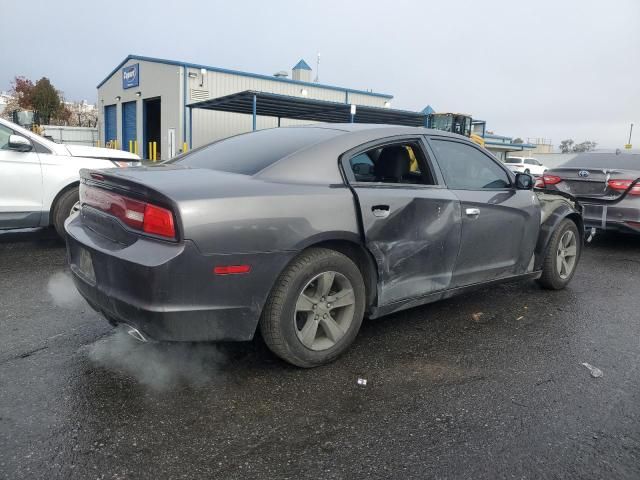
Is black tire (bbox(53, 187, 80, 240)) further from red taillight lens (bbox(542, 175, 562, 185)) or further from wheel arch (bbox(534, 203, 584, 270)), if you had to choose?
red taillight lens (bbox(542, 175, 562, 185))

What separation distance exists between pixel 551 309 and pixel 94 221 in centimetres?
366

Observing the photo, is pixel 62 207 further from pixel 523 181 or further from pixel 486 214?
pixel 523 181

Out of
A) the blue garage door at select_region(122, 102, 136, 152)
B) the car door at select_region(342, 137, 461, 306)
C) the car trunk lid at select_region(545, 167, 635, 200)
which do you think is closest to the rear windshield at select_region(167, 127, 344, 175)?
the car door at select_region(342, 137, 461, 306)

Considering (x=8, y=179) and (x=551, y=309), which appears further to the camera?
(x=8, y=179)

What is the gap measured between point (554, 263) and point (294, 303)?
2983 millimetres

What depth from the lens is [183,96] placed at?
973 inches

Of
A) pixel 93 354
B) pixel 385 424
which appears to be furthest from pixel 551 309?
pixel 93 354

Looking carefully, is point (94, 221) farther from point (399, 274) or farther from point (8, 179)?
point (8, 179)

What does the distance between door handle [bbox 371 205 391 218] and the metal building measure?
17516 millimetres

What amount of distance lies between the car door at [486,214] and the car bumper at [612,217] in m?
3.14

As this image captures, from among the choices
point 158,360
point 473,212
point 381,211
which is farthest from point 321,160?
point 158,360

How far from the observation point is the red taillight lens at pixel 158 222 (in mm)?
2480

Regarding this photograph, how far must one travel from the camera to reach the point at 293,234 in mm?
2736

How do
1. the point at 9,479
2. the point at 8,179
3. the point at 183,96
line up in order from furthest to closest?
the point at 183,96 < the point at 8,179 < the point at 9,479
